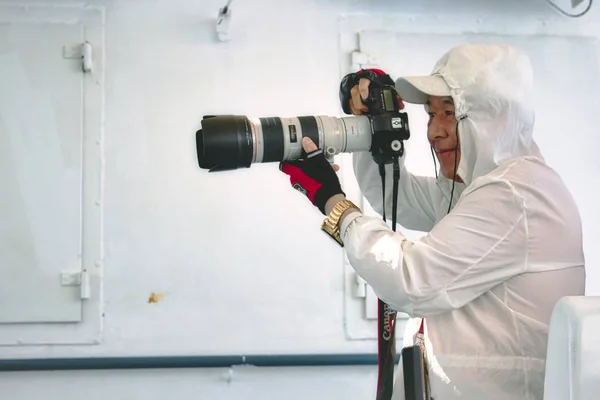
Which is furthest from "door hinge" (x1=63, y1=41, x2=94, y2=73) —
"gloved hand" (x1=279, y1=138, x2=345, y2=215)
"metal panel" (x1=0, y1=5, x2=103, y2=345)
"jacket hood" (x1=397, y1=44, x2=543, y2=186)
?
"jacket hood" (x1=397, y1=44, x2=543, y2=186)

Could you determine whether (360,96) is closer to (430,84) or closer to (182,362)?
(430,84)

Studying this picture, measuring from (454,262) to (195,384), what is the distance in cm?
130

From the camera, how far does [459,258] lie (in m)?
1.18

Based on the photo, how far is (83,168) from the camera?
7.23 feet

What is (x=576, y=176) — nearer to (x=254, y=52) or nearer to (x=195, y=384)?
(x=254, y=52)

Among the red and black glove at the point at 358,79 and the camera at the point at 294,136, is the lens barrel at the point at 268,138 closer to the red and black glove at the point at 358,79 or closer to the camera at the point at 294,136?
the camera at the point at 294,136

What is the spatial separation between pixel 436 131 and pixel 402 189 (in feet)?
0.91

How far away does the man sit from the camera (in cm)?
119

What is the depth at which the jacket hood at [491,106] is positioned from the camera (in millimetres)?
1281

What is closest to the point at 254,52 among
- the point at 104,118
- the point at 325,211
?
the point at 104,118

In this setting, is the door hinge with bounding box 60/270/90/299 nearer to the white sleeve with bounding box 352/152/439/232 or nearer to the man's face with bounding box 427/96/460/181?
the white sleeve with bounding box 352/152/439/232

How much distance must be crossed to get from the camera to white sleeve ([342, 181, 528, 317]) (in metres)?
0.29

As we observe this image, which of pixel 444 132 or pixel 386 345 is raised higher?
pixel 444 132

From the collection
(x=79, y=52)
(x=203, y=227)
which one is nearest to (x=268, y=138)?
(x=203, y=227)
